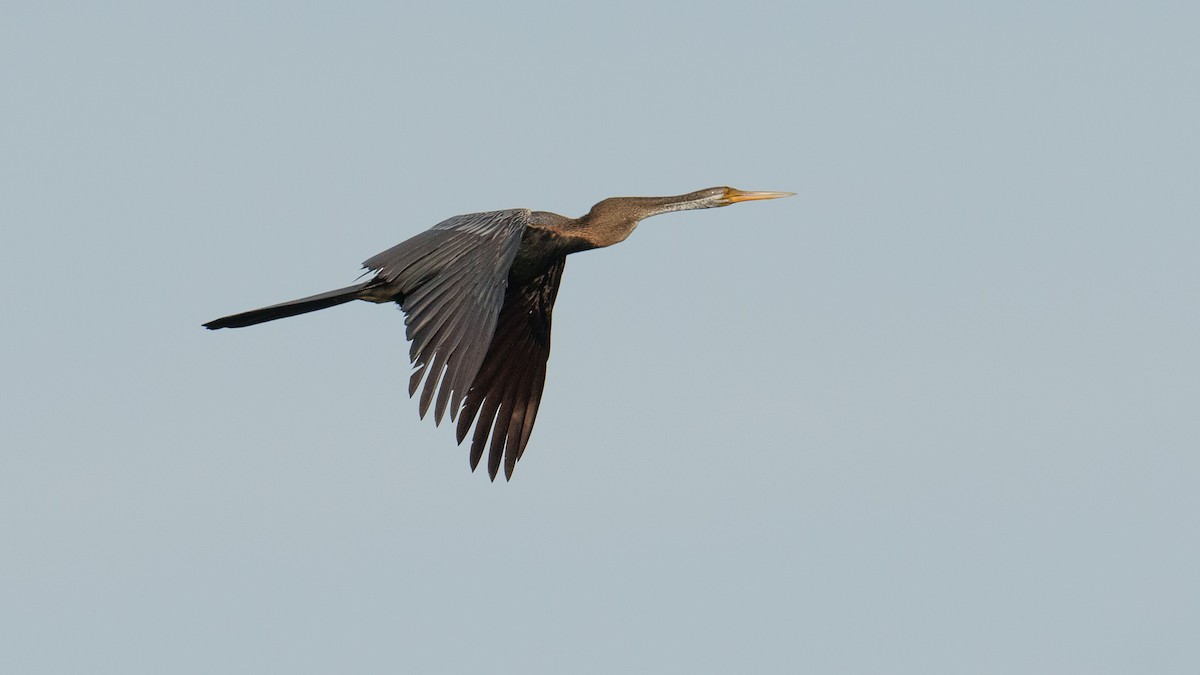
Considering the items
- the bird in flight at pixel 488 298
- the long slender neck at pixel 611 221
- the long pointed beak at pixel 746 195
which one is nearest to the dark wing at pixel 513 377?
the bird in flight at pixel 488 298

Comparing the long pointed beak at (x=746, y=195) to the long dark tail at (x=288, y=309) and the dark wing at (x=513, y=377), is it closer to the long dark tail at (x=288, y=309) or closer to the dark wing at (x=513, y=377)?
the dark wing at (x=513, y=377)

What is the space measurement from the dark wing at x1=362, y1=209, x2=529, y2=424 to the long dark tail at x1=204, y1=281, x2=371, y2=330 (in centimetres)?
47

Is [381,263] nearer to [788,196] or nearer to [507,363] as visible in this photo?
[507,363]

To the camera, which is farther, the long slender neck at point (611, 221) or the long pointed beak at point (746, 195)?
the long pointed beak at point (746, 195)

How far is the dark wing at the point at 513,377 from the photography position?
51.5ft

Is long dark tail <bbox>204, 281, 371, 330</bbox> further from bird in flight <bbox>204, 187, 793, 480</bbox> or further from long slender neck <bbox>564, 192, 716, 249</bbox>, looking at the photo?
long slender neck <bbox>564, 192, 716, 249</bbox>

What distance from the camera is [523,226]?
13.9 metres

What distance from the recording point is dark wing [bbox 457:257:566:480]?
15711 mm

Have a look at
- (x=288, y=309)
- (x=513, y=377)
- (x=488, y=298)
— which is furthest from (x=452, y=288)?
(x=513, y=377)

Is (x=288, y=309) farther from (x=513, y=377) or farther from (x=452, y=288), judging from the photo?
(x=513, y=377)

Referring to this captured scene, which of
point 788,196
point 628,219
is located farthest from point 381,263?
point 788,196

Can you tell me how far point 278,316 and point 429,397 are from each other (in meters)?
2.94

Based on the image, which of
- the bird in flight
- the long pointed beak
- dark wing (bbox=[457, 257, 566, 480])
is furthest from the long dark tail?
the long pointed beak

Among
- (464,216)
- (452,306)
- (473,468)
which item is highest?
(464,216)
